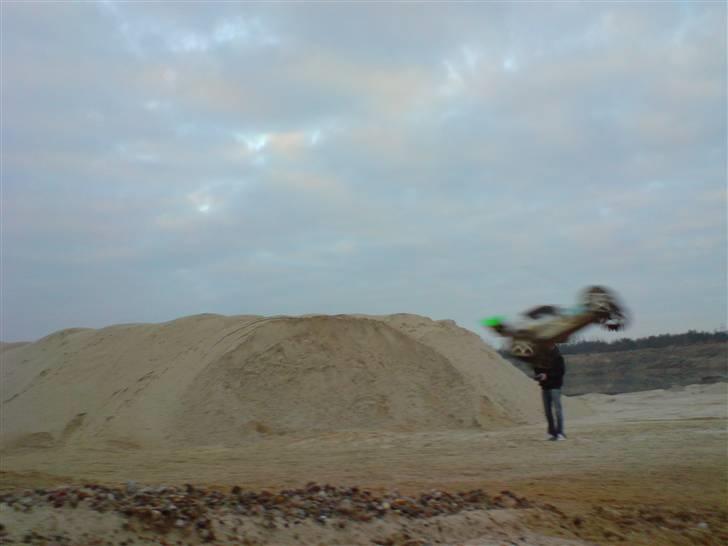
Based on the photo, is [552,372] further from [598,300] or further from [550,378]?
[598,300]

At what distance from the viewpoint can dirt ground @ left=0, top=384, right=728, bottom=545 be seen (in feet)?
21.2

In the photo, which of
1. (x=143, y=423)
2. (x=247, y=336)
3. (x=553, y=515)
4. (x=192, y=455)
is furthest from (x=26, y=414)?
(x=553, y=515)

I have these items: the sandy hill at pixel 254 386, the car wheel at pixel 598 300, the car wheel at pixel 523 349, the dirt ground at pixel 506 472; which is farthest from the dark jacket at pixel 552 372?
the sandy hill at pixel 254 386

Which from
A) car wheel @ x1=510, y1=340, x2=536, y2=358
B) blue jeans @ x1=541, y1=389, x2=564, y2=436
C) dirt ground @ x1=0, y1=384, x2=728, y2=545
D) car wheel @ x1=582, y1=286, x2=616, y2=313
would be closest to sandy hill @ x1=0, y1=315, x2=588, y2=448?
dirt ground @ x1=0, y1=384, x2=728, y2=545

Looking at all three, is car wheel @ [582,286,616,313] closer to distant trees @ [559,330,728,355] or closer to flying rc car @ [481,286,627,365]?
flying rc car @ [481,286,627,365]

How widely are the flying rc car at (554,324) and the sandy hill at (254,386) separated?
335cm

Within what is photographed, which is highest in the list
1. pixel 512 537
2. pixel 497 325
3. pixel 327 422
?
pixel 497 325

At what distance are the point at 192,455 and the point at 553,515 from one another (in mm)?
6938

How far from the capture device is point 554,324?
12.9m

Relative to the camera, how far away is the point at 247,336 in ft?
55.0

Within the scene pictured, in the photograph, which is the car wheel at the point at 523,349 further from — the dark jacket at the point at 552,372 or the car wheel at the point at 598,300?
the car wheel at the point at 598,300

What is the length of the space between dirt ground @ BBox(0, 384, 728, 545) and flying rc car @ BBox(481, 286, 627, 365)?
150cm

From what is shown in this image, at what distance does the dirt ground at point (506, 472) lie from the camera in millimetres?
6449

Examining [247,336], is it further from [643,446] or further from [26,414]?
[643,446]
